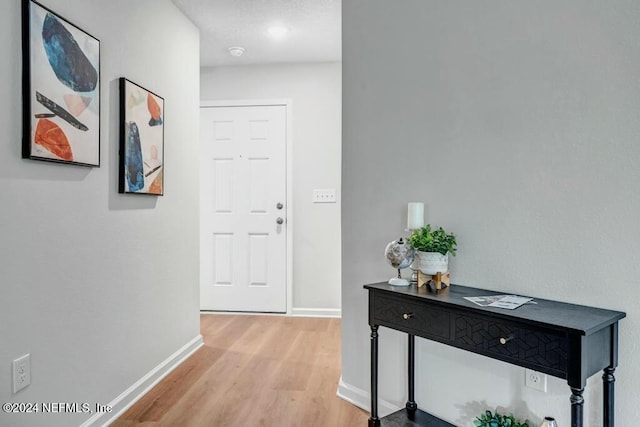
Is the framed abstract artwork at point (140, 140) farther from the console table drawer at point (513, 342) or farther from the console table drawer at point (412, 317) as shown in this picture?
the console table drawer at point (513, 342)

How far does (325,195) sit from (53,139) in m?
2.63

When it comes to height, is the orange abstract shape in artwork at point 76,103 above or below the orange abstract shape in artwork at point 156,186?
above

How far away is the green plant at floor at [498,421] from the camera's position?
5.32 ft

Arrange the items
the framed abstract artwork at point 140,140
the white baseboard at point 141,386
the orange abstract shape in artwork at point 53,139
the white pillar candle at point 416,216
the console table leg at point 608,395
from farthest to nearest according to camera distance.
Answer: the framed abstract artwork at point 140,140
the white baseboard at point 141,386
the white pillar candle at point 416,216
the orange abstract shape in artwork at point 53,139
the console table leg at point 608,395

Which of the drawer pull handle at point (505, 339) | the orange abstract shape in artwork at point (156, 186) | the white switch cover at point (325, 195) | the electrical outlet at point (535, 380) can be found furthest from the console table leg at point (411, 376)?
the white switch cover at point (325, 195)

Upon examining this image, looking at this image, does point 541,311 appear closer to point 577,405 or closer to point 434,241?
point 577,405

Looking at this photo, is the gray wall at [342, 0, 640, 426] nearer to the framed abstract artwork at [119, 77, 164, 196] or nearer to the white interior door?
the framed abstract artwork at [119, 77, 164, 196]

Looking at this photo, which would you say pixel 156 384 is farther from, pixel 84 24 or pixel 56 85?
pixel 84 24

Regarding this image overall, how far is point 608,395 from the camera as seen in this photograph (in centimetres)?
139

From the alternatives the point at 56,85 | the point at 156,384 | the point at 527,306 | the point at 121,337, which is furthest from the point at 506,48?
the point at 156,384

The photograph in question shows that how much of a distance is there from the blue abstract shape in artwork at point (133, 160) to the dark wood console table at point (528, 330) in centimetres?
149

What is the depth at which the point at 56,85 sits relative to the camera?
1.79 m

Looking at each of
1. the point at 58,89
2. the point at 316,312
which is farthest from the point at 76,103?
the point at 316,312

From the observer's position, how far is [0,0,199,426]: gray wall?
1.60m
